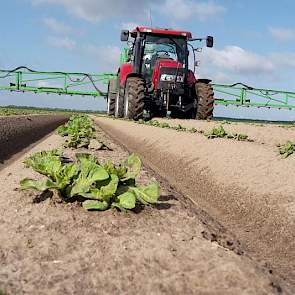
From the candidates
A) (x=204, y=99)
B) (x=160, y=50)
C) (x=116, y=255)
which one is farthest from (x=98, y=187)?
(x=160, y=50)

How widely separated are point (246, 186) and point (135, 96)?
44.0 feet

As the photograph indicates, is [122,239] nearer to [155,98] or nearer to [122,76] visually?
[155,98]

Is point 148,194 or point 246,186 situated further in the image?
point 246,186

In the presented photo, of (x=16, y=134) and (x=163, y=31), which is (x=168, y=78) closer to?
(x=163, y=31)

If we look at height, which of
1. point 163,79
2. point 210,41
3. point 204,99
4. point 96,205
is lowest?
point 96,205

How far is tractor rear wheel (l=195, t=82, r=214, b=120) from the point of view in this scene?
67.2 feet

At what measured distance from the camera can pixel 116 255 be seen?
366 centimetres

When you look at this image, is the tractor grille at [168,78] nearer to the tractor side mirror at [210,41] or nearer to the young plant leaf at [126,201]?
the tractor side mirror at [210,41]

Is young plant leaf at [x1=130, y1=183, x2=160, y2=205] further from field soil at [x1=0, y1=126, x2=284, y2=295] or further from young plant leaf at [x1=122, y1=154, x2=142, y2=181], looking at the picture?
young plant leaf at [x1=122, y1=154, x2=142, y2=181]

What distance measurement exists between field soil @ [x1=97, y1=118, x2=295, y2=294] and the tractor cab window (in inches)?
347

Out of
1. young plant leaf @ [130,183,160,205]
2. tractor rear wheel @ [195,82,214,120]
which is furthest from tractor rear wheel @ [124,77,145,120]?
young plant leaf @ [130,183,160,205]

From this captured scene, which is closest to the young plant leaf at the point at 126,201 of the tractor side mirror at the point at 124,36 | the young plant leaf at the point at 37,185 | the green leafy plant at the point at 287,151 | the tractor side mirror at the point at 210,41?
the young plant leaf at the point at 37,185

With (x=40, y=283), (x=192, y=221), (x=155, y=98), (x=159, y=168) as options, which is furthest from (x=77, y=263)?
(x=155, y=98)

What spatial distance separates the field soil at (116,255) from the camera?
3.16 m
